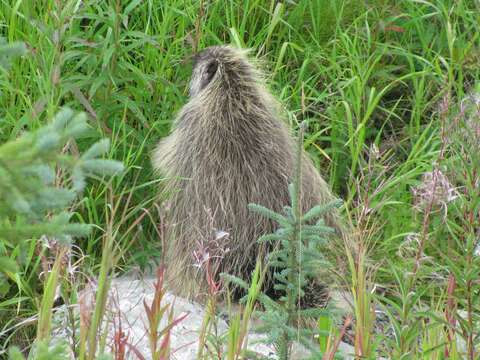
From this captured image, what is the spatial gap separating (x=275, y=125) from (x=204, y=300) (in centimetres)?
76

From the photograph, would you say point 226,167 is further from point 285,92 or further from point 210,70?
point 285,92

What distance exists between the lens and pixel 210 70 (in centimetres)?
379

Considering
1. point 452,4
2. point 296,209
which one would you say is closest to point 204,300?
point 296,209

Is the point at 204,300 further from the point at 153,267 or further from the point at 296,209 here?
the point at 296,209

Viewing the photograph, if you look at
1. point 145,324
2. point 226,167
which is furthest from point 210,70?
point 145,324

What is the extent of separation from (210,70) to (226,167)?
1.60 feet

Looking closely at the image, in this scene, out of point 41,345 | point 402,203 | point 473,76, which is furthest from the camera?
point 473,76

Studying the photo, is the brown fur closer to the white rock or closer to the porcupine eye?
the porcupine eye

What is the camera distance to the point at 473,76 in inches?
182

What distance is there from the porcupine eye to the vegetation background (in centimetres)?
30

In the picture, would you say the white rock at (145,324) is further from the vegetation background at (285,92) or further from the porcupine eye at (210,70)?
the porcupine eye at (210,70)

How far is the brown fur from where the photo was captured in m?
3.50

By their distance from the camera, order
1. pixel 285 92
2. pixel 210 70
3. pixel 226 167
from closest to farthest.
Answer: pixel 226 167, pixel 210 70, pixel 285 92

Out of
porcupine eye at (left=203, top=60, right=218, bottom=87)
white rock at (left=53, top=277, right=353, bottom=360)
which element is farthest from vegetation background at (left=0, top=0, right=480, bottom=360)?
porcupine eye at (left=203, top=60, right=218, bottom=87)
